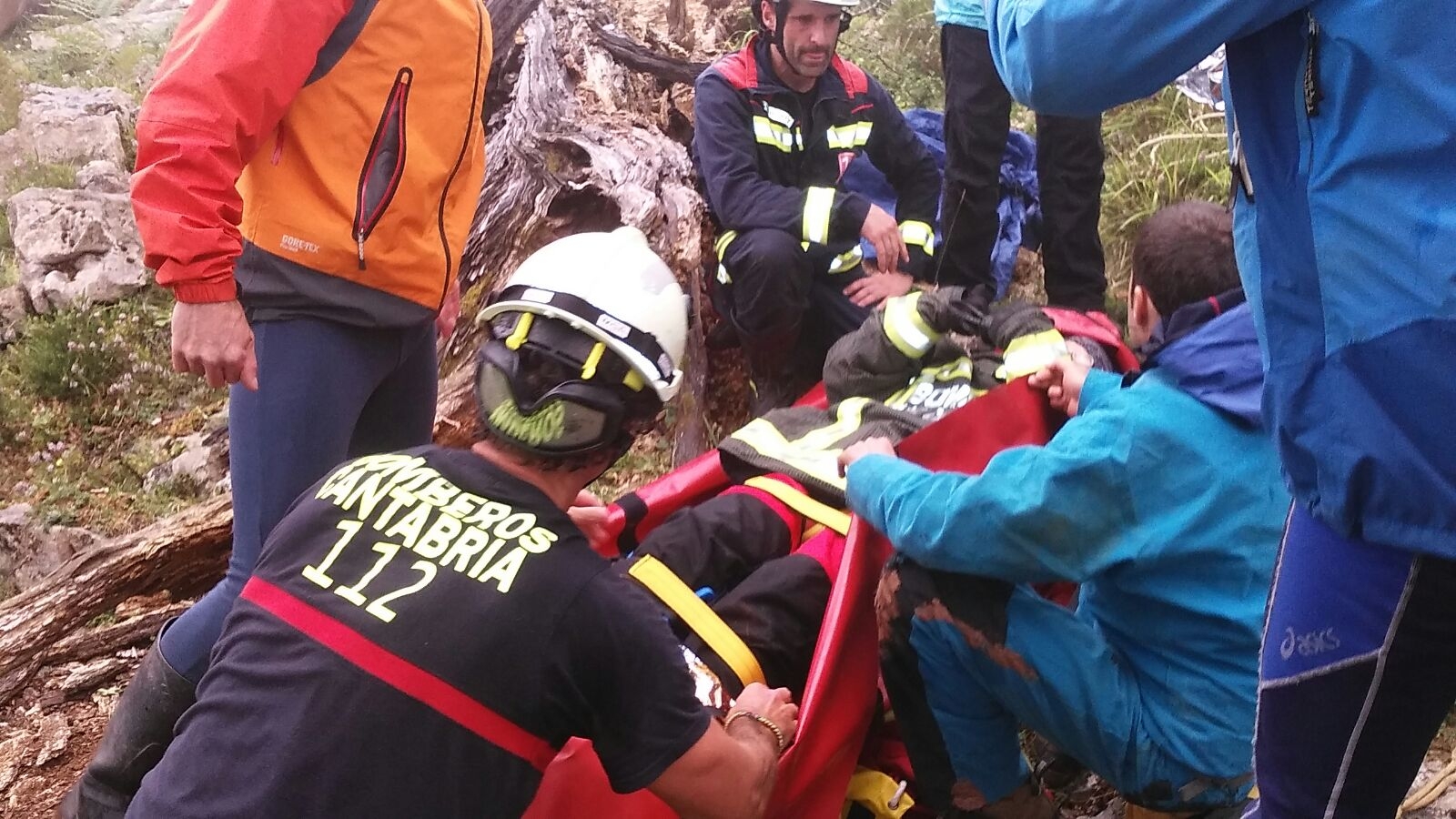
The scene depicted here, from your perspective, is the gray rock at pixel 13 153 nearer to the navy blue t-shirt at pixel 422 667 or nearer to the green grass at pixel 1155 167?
the green grass at pixel 1155 167

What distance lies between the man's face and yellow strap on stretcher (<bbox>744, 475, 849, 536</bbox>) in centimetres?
205

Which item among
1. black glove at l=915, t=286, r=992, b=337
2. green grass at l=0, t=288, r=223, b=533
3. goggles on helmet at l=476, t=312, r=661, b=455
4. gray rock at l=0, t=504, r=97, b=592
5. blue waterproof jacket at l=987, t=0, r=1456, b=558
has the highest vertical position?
blue waterproof jacket at l=987, t=0, r=1456, b=558

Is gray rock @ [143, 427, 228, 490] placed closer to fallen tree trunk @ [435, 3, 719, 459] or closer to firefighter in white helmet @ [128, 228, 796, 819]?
fallen tree trunk @ [435, 3, 719, 459]

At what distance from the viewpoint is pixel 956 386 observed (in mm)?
2863

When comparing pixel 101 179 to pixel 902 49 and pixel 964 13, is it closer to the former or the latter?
pixel 902 49

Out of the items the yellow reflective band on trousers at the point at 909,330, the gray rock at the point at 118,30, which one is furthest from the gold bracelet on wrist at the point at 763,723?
the gray rock at the point at 118,30

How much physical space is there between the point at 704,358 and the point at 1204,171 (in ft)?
8.12

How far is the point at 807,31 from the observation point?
12.8 feet

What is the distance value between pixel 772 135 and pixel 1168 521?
269 centimetres

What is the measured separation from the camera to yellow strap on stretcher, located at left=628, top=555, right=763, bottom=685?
199 centimetres

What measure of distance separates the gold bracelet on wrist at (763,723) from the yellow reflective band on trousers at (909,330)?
4.63 ft

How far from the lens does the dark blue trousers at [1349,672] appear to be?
1.16 m

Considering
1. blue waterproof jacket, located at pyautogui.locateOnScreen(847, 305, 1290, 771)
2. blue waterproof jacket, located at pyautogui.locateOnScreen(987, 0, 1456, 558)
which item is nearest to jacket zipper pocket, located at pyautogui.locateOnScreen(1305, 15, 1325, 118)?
blue waterproof jacket, located at pyautogui.locateOnScreen(987, 0, 1456, 558)

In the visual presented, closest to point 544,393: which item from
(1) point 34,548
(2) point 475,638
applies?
(2) point 475,638
